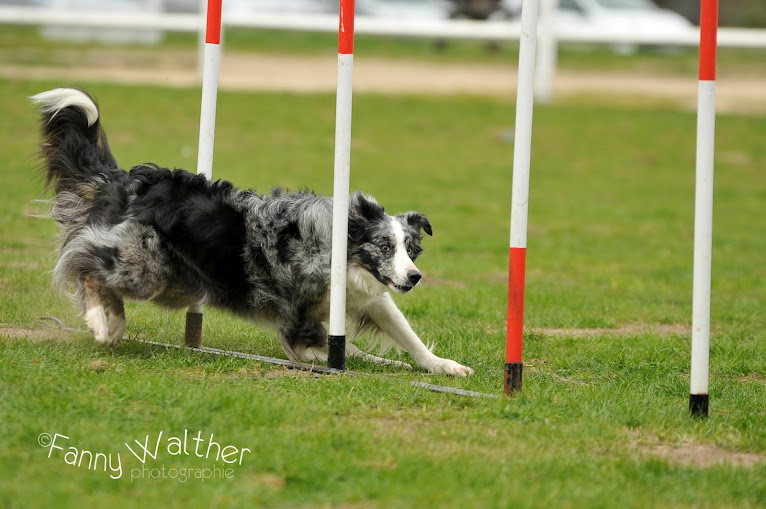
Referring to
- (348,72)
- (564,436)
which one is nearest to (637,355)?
(564,436)

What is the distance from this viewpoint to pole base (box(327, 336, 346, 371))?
19.6 ft

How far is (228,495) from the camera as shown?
3883mm

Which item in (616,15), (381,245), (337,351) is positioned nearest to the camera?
(337,351)

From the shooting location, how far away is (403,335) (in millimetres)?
6480

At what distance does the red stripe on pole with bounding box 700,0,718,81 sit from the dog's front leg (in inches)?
92.2

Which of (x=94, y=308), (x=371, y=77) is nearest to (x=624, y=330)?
(x=94, y=308)

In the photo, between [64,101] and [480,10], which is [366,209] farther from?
[480,10]

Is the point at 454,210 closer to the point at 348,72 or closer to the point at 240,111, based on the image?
the point at 240,111

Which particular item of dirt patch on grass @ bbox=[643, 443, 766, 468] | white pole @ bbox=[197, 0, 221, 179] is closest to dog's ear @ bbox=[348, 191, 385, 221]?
white pole @ bbox=[197, 0, 221, 179]

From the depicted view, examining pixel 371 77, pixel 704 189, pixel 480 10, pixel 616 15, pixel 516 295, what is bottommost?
pixel 516 295

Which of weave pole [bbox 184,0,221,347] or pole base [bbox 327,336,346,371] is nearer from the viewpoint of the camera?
pole base [bbox 327,336,346,371]

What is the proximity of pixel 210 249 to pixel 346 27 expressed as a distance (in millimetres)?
1643

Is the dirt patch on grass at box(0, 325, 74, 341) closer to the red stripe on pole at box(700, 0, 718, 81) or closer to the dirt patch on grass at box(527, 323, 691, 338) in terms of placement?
the dirt patch on grass at box(527, 323, 691, 338)

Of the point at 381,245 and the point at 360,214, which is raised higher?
the point at 360,214
